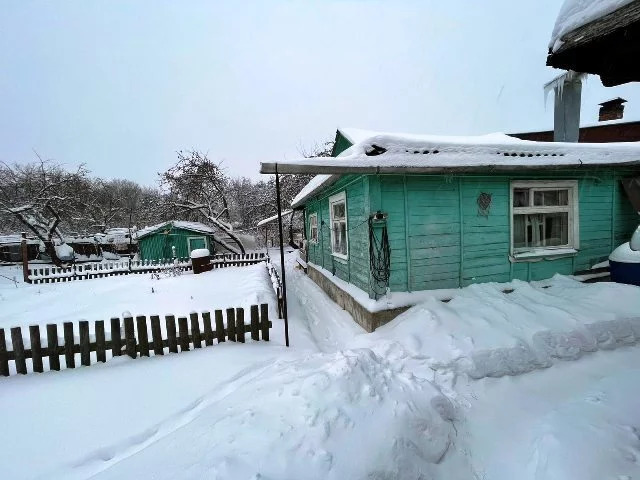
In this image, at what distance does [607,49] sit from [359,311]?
16.8ft

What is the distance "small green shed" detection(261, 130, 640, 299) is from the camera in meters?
5.41

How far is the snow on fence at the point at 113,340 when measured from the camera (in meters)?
3.94

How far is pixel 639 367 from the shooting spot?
4078 mm

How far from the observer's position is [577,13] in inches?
76.4

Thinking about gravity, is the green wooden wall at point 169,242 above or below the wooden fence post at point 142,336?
above

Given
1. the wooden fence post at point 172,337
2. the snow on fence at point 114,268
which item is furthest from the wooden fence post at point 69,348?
the snow on fence at point 114,268

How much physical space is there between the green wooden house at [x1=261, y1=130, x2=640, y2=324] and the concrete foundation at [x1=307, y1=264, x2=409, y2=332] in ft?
1.22

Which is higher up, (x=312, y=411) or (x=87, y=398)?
(x=312, y=411)

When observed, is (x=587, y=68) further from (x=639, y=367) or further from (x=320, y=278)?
(x=320, y=278)

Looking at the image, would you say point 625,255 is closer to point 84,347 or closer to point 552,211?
point 552,211

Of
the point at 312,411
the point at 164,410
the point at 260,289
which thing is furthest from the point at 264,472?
the point at 260,289

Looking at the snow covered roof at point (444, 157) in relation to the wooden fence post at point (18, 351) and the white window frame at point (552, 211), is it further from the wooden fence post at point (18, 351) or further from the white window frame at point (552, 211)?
the wooden fence post at point (18, 351)

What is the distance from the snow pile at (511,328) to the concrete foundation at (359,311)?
0.52ft

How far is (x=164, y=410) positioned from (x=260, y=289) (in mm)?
5138
